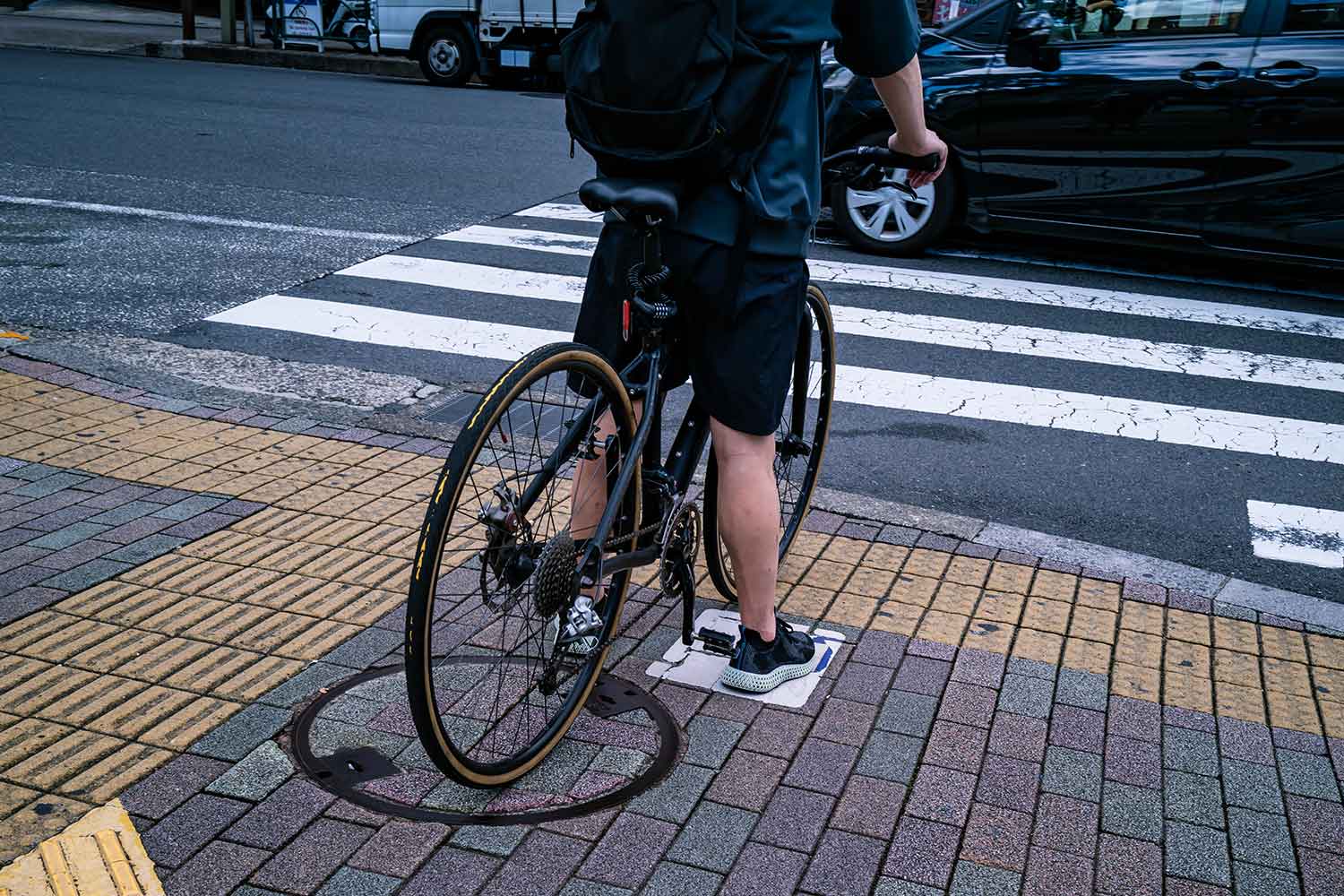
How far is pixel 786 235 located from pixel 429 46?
16.7 metres

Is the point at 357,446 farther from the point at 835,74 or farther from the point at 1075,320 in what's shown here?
the point at 835,74

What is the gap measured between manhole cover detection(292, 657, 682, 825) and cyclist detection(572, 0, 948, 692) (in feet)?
1.61

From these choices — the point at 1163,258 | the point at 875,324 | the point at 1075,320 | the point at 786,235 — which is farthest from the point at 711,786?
the point at 1163,258

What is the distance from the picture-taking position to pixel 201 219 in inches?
352

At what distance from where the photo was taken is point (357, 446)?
16.8 ft

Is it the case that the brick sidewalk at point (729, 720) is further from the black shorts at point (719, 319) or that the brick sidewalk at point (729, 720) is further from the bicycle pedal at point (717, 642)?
the black shorts at point (719, 319)

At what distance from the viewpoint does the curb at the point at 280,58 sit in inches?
809

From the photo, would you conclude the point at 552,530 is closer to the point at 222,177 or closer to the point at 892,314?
the point at 892,314

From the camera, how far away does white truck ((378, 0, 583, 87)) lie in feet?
58.5

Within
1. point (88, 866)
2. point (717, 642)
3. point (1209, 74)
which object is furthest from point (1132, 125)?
point (88, 866)

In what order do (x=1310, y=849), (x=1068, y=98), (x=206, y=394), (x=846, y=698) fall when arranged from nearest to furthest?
(x=1310, y=849), (x=846, y=698), (x=206, y=394), (x=1068, y=98)

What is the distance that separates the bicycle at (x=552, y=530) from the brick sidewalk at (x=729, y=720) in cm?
16

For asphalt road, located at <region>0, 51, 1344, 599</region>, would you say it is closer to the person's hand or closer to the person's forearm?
the person's hand

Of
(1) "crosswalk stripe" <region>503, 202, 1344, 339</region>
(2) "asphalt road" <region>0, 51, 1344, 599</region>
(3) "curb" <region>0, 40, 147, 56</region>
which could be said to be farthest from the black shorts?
(3) "curb" <region>0, 40, 147, 56</region>
